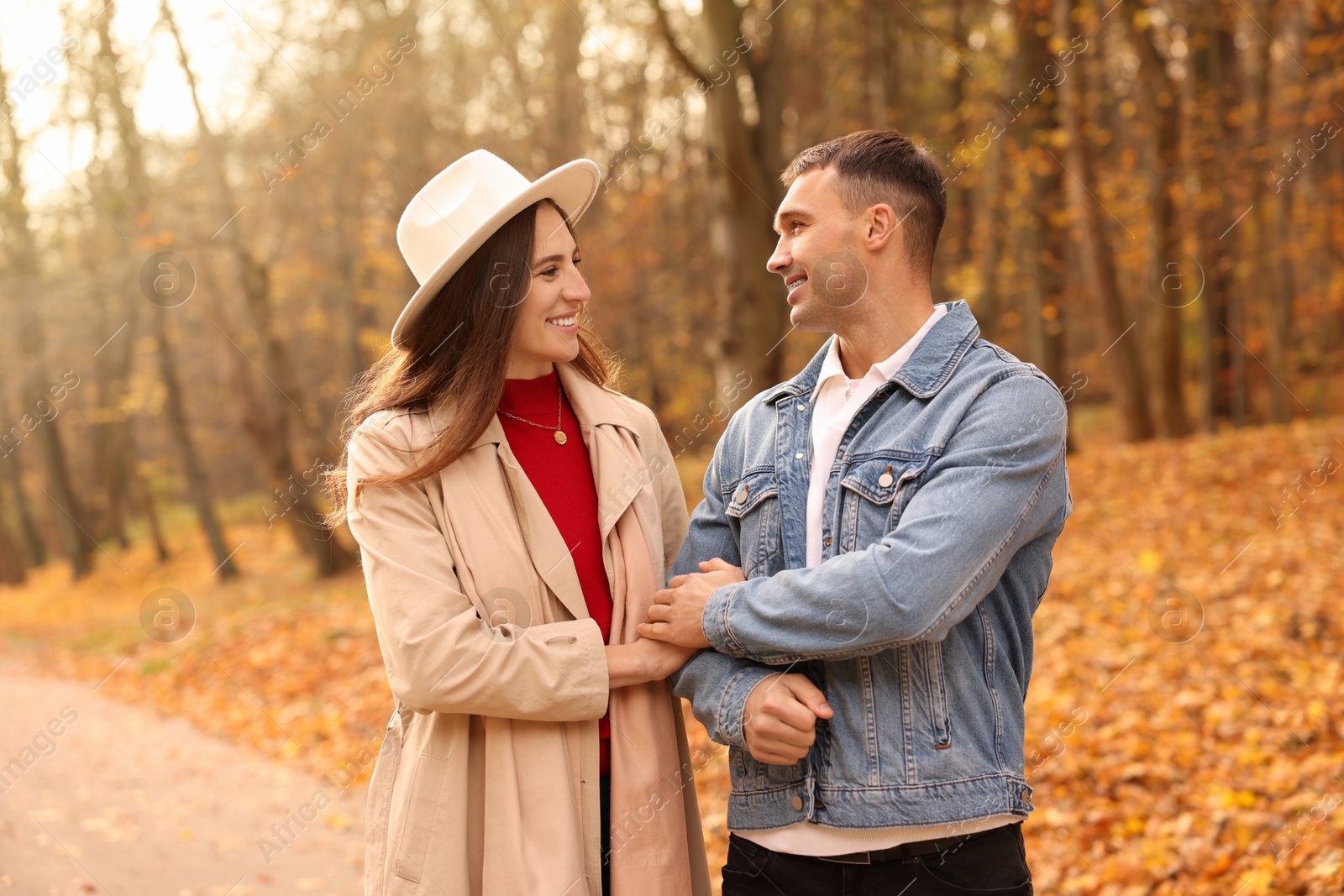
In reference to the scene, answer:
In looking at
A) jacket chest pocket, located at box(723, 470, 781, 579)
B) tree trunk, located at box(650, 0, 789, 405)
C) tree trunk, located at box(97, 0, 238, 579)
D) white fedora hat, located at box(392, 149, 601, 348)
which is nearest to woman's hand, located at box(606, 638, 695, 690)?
jacket chest pocket, located at box(723, 470, 781, 579)

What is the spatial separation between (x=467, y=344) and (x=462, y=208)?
0.32 m

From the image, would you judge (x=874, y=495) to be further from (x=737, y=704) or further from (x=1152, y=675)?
(x=1152, y=675)

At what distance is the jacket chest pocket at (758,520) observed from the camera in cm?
231

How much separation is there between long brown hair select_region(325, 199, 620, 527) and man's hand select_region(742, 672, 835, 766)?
0.86 meters

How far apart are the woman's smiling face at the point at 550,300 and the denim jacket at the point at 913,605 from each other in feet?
2.14

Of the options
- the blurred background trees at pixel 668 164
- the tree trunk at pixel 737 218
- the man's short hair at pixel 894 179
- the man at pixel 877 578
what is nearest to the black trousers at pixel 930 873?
the man at pixel 877 578

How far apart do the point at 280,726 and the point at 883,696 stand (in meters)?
7.28

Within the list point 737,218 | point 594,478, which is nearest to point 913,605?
point 594,478

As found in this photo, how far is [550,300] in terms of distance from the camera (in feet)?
8.09

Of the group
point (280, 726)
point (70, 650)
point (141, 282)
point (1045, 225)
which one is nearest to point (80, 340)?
point (141, 282)

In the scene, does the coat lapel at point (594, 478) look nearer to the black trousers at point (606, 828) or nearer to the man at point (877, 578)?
the man at point (877, 578)

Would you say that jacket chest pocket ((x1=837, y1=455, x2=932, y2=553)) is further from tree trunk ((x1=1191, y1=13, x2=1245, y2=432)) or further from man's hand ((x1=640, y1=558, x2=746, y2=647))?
tree trunk ((x1=1191, y1=13, x2=1245, y2=432))

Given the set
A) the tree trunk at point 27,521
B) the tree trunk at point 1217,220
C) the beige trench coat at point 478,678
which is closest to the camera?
the beige trench coat at point 478,678

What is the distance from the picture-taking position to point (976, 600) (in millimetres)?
1995
